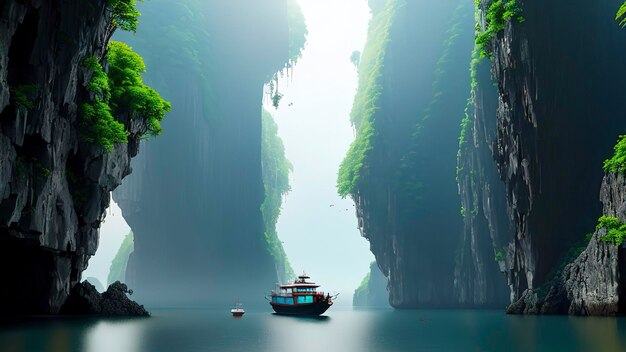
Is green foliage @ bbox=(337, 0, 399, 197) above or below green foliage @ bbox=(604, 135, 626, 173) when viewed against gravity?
above

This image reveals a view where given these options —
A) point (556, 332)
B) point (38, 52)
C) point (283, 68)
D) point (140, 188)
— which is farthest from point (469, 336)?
point (283, 68)

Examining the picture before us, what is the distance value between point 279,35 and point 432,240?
159ft

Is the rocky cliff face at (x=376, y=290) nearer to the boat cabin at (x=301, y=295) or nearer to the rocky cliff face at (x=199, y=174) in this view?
the rocky cliff face at (x=199, y=174)

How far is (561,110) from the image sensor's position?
44844 mm

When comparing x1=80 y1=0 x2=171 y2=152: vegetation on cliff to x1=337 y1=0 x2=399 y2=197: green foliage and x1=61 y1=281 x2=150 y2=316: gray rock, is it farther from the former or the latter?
x1=337 y1=0 x2=399 y2=197: green foliage

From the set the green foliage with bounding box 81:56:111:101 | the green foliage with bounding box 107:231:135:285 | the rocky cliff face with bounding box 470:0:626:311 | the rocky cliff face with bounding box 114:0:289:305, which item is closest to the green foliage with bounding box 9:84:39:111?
the green foliage with bounding box 81:56:111:101

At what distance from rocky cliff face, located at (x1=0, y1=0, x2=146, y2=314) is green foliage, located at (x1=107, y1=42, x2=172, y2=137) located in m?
0.90

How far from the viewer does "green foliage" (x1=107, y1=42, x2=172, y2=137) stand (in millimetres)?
38969

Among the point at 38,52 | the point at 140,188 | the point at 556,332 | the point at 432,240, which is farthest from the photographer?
the point at 140,188

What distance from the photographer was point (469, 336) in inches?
982

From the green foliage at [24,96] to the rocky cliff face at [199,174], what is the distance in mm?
63515

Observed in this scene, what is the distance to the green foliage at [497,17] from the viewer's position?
1732 inches

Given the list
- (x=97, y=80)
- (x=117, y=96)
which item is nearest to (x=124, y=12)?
(x=97, y=80)

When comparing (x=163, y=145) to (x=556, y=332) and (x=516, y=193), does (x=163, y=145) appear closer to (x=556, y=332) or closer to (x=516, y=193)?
(x=516, y=193)
